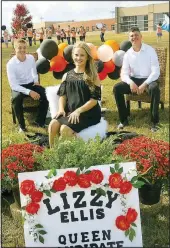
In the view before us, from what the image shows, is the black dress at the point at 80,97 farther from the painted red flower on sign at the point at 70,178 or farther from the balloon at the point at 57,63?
the balloon at the point at 57,63

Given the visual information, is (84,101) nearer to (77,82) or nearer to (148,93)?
(77,82)

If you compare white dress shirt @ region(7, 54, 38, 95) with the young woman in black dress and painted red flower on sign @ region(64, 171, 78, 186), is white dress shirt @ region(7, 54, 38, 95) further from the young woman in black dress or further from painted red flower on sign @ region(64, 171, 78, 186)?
painted red flower on sign @ region(64, 171, 78, 186)

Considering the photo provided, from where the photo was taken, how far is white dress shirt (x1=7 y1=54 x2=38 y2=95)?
18.0 ft

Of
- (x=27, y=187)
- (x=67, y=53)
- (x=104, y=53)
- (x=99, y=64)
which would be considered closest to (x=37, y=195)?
(x=27, y=187)

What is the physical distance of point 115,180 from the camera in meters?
2.44

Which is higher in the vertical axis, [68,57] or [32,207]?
[68,57]

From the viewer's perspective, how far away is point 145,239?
2.70 meters

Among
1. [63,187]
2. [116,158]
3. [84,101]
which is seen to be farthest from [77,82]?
[63,187]

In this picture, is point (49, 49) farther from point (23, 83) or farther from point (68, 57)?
point (23, 83)

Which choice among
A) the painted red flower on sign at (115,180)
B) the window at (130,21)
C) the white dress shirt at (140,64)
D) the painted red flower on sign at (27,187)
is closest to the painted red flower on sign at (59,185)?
the painted red flower on sign at (27,187)

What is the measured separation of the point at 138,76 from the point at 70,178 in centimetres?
351

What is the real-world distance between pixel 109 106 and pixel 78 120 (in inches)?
110

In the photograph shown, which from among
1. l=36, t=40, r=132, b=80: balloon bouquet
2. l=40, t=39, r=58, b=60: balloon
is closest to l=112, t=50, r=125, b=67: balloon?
l=36, t=40, r=132, b=80: balloon bouquet

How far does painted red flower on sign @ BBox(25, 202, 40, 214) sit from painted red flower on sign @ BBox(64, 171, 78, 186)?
26 cm
